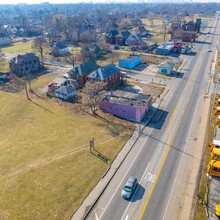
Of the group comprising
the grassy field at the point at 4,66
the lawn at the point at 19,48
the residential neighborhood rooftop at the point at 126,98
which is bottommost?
the lawn at the point at 19,48

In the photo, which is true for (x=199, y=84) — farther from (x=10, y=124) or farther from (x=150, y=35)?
(x=150, y=35)

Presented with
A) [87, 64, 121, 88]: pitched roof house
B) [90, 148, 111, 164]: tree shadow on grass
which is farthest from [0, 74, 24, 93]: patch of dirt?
[90, 148, 111, 164]: tree shadow on grass

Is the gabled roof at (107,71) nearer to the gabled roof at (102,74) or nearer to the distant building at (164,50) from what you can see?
the gabled roof at (102,74)

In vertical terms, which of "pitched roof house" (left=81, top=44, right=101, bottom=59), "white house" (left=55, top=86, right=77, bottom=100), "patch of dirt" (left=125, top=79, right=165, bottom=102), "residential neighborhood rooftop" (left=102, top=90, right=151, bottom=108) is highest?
"pitched roof house" (left=81, top=44, right=101, bottom=59)

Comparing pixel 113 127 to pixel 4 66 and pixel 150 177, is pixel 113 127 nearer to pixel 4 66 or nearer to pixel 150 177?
pixel 150 177

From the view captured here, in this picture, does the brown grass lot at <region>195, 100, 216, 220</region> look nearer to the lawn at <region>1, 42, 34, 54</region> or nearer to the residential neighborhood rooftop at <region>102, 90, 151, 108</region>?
the residential neighborhood rooftop at <region>102, 90, 151, 108</region>

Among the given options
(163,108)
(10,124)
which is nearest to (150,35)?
(163,108)

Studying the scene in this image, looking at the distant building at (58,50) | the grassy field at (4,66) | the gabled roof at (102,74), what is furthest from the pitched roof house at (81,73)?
the distant building at (58,50)
